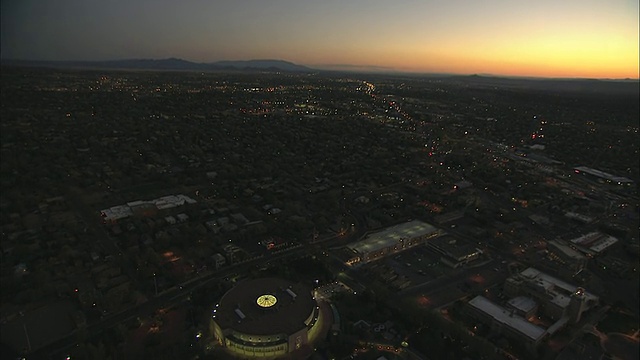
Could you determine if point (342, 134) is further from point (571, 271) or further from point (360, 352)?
point (360, 352)

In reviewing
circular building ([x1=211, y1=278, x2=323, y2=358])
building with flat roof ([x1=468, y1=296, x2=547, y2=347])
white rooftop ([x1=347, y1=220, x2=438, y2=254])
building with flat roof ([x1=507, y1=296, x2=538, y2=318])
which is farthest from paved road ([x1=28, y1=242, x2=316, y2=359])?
building with flat roof ([x1=507, y1=296, x2=538, y2=318])

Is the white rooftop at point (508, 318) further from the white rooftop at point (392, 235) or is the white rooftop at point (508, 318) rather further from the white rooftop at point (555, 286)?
the white rooftop at point (392, 235)

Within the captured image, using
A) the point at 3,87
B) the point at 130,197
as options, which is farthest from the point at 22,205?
the point at 3,87

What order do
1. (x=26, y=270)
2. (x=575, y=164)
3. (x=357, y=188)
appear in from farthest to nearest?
(x=575, y=164) → (x=357, y=188) → (x=26, y=270)

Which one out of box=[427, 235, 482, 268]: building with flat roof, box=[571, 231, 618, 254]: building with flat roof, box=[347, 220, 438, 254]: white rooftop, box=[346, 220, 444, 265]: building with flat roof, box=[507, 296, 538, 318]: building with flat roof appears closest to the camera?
box=[507, 296, 538, 318]: building with flat roof

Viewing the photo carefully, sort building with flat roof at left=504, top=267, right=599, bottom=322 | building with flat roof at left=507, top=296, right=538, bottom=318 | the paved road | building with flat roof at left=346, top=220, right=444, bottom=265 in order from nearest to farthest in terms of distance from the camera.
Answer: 1. the paved road
2. building with flat roof at left=504, top=267, right=599, bottom=322
3. building with flat roof at left=507, top=296, right=538, bottom=318
4. building with flat roof at left=346, top=220, right=444, bottom=265

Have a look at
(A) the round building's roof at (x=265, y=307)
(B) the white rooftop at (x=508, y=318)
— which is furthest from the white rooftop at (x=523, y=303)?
(A) the round building's roof at (x=265, y=307)

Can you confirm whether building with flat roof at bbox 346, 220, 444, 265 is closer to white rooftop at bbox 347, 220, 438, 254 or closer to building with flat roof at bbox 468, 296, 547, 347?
white rooftop at bbox 347, 220, 438, 254
